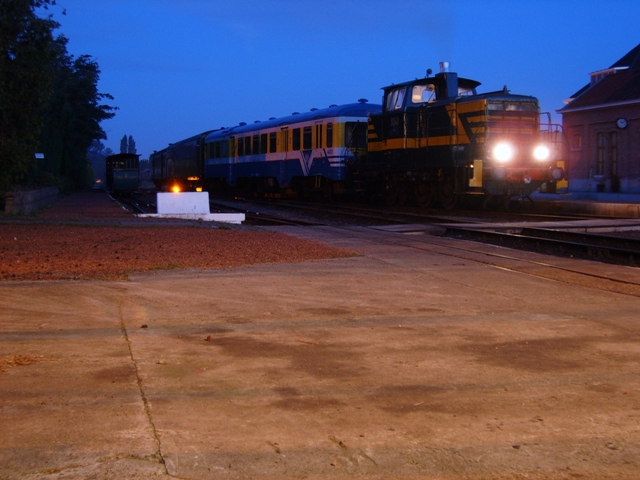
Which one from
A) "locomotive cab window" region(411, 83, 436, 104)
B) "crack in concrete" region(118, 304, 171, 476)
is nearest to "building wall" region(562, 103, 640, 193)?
"locomotive cab window" region(411, 83, 436, 104)

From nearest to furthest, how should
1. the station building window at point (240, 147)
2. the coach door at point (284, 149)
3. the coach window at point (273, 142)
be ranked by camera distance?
the coach door at point (284, 149) → the coach window at point (273, 142) → the station building window at point (240, 147)

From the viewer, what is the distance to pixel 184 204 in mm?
22250

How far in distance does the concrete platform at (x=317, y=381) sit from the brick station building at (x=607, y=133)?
32374mm

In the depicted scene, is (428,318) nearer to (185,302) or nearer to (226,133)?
(185,302)

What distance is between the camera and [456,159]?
2267cm

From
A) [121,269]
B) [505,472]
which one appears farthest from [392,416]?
[121,269]

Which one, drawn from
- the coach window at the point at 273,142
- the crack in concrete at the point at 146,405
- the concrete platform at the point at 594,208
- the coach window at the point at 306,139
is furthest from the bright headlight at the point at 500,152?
the crack in concrete at the point at 146,405

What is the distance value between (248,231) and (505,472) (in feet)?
43.2

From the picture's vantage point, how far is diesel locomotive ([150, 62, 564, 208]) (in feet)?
71.4

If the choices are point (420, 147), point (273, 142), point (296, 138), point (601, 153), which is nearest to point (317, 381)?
point (420, 147)

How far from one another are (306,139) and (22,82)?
12.5 metres

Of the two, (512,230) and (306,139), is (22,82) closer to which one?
Answer: (306,139)

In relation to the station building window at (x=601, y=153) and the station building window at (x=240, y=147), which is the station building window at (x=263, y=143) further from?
the station building window at (x=601, y=153)

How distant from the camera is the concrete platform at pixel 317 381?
3.68 meters
